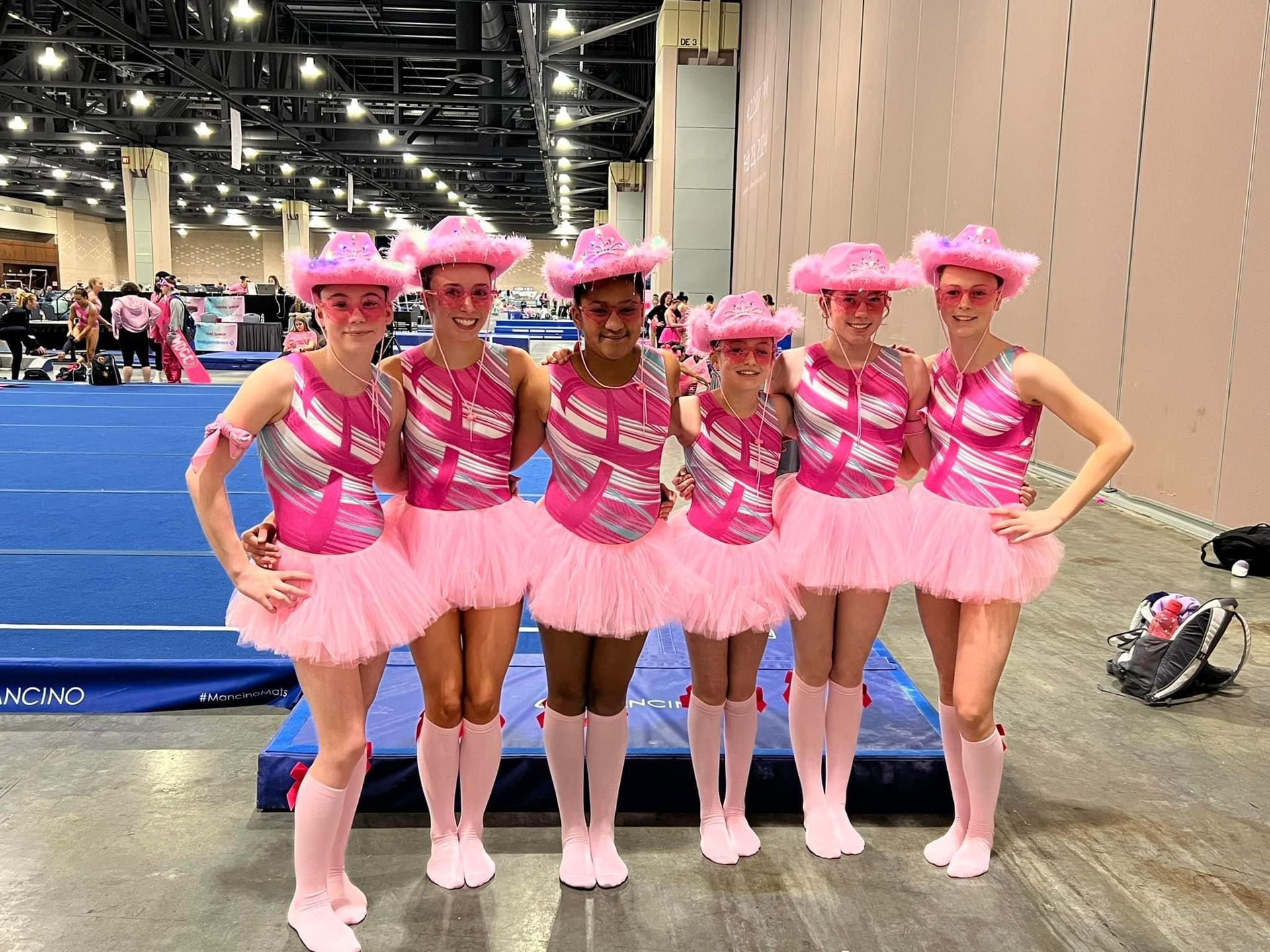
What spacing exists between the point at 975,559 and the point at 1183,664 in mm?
1880

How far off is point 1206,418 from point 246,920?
19.2ft

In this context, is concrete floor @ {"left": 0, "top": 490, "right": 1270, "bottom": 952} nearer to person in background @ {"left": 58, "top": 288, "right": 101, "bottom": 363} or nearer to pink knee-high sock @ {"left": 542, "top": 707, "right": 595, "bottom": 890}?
pink knee-high sock @ {"left": 542, "top": 707, "right": 595, "bottom": 890}

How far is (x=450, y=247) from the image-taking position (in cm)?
219

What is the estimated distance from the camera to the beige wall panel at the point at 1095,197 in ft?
21.3

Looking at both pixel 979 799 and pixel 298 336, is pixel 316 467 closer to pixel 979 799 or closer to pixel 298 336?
pixel 979 799

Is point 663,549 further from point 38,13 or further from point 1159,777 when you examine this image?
point 38,13

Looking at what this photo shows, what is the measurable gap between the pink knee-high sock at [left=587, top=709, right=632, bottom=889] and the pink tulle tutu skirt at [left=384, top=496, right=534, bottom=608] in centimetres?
42

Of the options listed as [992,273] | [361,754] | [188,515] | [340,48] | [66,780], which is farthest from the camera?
[340,48]

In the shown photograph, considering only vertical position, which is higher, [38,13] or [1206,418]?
[38,13]

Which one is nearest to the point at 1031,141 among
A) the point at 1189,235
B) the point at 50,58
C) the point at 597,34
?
the point at 1189,235

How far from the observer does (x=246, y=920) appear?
223cm

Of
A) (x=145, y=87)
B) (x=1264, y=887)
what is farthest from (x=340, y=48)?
(x=1264, y=887)

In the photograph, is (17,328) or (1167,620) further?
(17,328)

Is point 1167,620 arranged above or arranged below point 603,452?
below
